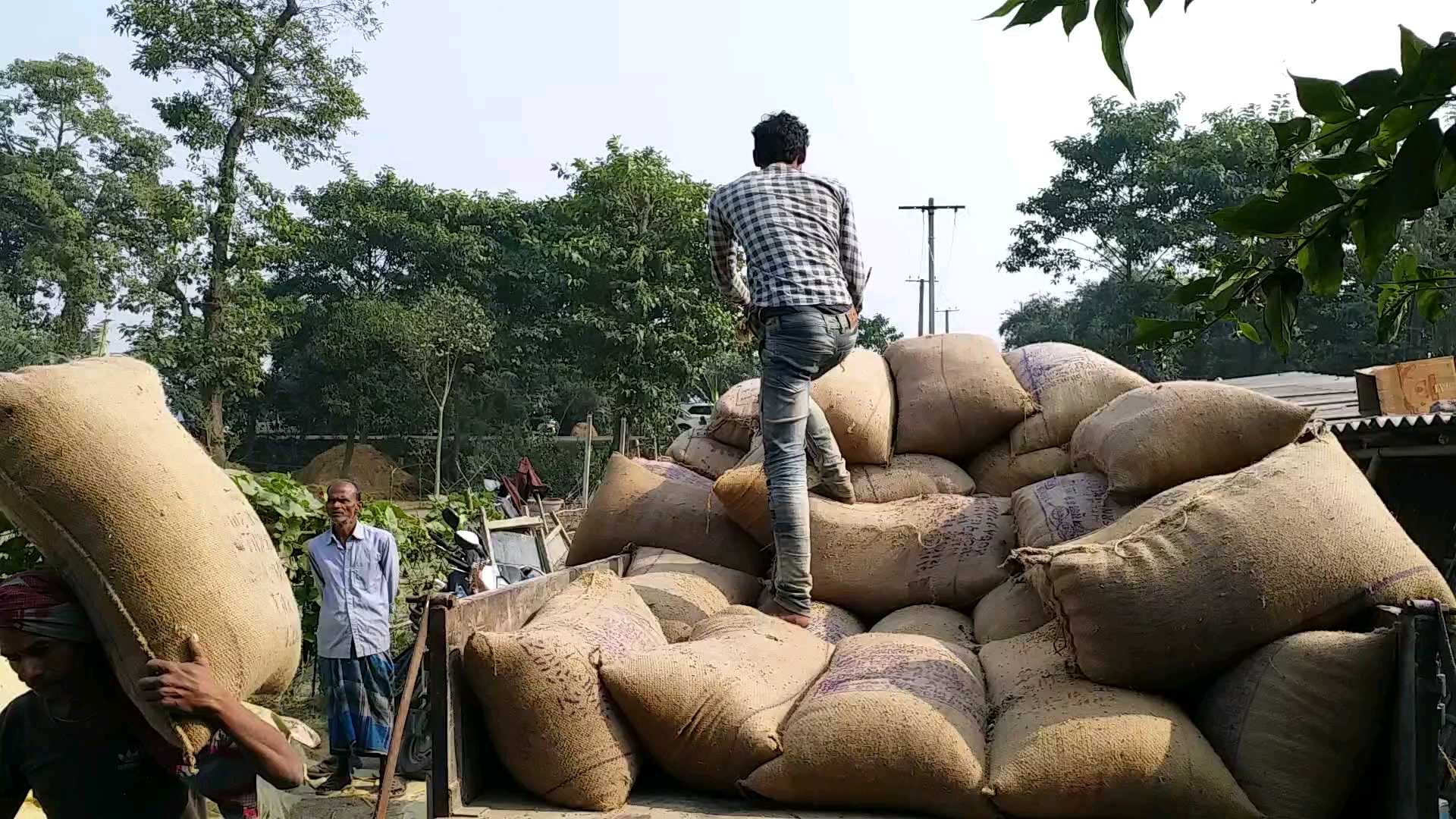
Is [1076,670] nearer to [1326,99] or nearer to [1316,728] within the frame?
[1316,728]

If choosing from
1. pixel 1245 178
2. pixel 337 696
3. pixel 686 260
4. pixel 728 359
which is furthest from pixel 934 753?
pixel 1245 178

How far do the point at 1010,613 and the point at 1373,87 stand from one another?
203 cm

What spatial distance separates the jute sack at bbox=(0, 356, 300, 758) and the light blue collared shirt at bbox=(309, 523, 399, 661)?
12.6 feet

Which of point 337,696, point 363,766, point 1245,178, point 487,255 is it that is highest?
point 1245,178

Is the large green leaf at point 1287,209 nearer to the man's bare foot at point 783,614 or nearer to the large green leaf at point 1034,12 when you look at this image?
the large green leaf at point 1034,12

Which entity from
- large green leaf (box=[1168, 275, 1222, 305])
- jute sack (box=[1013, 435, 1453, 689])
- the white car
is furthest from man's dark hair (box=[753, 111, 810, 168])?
the white car

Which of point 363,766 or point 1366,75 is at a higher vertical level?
point 1366,75

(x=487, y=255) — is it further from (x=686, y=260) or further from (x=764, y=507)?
(x=764, y=507)

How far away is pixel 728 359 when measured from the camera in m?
27.5

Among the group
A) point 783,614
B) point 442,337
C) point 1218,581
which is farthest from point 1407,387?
point 442,337

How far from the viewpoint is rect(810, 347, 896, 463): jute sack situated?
357 cm

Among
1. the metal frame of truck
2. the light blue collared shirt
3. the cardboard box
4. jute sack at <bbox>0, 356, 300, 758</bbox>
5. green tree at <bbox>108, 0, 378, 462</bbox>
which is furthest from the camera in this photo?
green tree at <bbox>108, 0, 378, 462</bbox>

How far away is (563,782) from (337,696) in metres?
3.98

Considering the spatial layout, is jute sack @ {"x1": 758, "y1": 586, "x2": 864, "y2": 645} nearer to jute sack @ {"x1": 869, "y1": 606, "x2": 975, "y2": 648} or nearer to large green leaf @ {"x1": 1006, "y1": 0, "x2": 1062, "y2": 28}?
jute sack @ {"x1": 869, "y1": 606, "x2": 975, "y2": 648}
